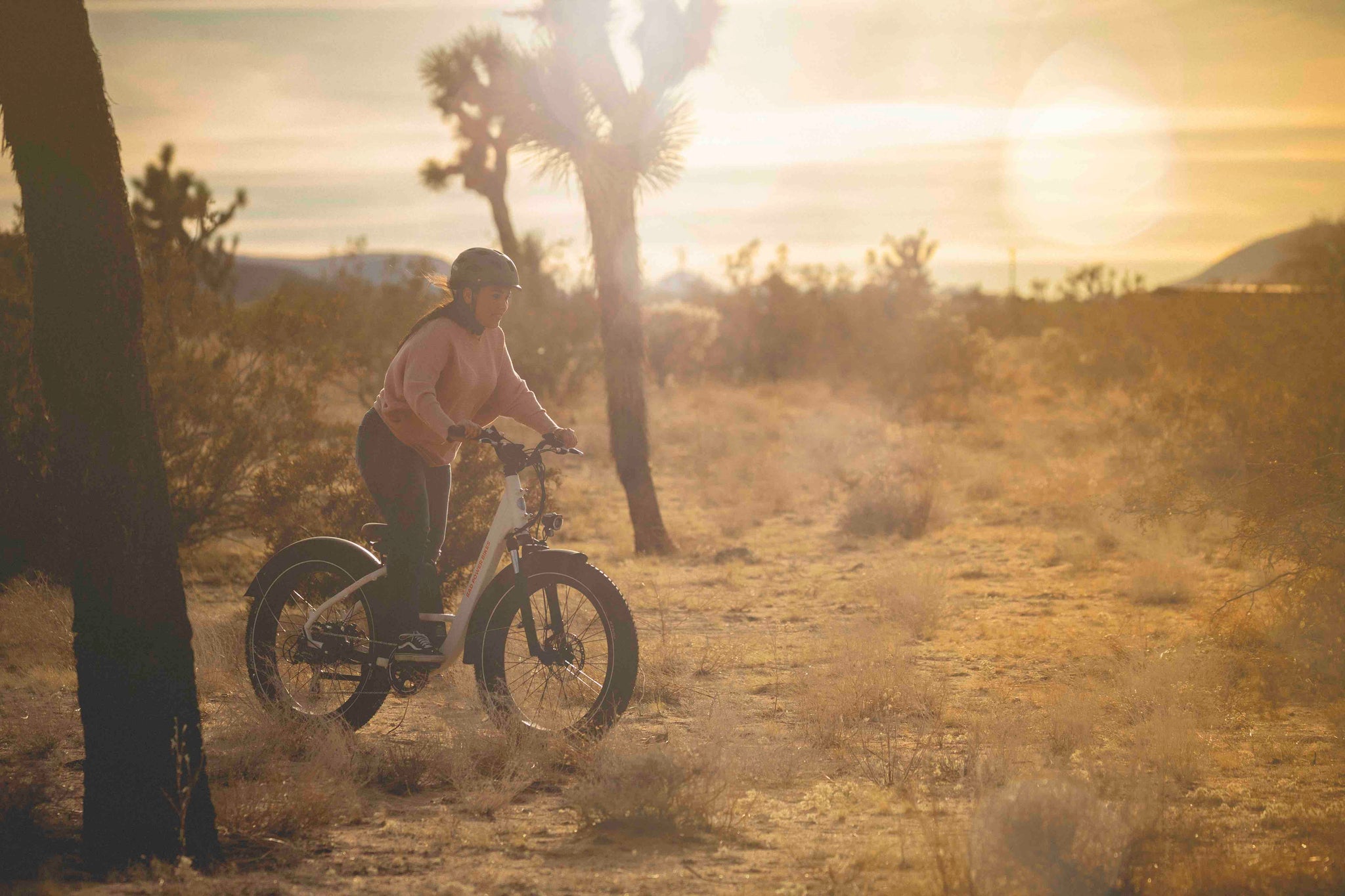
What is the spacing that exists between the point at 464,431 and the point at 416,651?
1.08 meters

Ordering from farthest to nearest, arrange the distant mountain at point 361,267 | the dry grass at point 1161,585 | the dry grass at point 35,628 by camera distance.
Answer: the distant mountain at point 361,267
the dry grass at point 1161,585
the dry grass at point 35,628

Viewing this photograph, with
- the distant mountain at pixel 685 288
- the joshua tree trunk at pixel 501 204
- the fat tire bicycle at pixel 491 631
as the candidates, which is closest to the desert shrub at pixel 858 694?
the fat tire bicycle at pixel 491 631

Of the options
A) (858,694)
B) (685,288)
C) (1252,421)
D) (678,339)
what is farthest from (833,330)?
(858,694)

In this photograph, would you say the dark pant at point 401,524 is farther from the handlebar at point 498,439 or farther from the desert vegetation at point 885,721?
the desert vegetation at point 885,721

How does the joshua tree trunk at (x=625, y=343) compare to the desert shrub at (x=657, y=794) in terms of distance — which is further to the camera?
the joshua tree trunk at (x=625, y=343)

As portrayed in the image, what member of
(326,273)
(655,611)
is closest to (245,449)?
(655,611)

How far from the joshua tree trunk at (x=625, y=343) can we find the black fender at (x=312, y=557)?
581 centimetres

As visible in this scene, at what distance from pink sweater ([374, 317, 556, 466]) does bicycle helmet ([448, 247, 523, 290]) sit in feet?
0.63

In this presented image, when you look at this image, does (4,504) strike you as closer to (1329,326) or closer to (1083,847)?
(1083,847)

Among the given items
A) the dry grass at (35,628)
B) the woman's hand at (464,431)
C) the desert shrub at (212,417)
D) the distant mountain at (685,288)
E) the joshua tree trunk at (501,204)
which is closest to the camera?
the woman's hand at (464,431)

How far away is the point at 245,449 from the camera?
30.9 ft

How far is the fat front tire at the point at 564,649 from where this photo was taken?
499cm

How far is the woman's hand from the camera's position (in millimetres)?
4676

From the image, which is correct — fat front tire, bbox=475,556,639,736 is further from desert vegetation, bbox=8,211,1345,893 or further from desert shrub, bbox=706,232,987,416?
desert shrub, bbox=706,232,987,416
